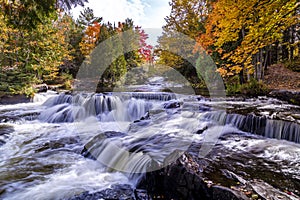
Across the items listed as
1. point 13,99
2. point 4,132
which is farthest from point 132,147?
point 13,99

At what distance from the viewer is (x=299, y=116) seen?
212 inches

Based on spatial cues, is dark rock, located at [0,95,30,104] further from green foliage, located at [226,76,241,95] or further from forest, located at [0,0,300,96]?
green foliage, located at [226,76,241,95]

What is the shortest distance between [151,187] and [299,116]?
510cm

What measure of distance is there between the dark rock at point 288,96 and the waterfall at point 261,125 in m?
3.34

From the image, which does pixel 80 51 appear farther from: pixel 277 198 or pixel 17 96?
pixel 277 198

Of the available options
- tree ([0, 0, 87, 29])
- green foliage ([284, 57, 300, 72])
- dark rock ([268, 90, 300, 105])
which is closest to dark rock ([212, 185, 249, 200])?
tree ([0, 0, 87, 29])

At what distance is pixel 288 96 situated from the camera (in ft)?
26.3

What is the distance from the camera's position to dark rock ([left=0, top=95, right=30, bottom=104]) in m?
10.6

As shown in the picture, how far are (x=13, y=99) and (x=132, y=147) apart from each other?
33.3 feet

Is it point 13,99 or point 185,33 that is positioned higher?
point 185,33

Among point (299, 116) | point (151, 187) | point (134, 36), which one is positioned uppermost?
point (134, 36)

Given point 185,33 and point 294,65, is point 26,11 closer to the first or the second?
point 185,33

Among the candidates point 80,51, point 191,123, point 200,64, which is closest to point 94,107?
point 191,123

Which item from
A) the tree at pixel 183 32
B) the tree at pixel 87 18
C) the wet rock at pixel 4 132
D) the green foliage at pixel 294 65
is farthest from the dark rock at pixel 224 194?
the tree at pixel 87 18
